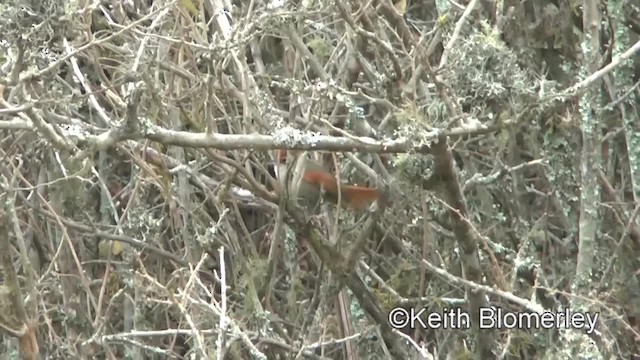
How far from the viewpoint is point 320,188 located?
89.8 inches

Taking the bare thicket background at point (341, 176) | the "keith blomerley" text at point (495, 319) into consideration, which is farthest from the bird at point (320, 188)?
the "keith blomerley" text at point (495, 319)

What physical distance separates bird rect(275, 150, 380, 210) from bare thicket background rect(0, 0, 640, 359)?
0.04 meters

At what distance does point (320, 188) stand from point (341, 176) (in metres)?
0.18

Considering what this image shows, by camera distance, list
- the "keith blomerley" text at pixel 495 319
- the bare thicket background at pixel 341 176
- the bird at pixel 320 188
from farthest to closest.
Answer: the bird at pixel 320 188
the "keith blomerley" text at pixel 495 319
the bare thicket background at pixel 341 176

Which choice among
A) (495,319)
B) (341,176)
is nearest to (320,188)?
(341,176)

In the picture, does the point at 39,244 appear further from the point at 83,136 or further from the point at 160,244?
the point at 83,136

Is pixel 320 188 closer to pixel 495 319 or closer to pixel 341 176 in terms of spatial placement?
pixel 341 176

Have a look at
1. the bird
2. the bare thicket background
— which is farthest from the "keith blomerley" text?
the bird

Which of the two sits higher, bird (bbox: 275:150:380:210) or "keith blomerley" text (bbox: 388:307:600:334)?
bird (bbox: 275:150:380:210)

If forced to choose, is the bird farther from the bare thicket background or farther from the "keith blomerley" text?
the "keith blomerley" text

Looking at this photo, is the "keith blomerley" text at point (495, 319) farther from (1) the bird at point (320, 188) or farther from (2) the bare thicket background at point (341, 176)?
(1) the bird at point (320, 188)

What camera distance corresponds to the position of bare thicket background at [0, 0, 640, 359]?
1848mm

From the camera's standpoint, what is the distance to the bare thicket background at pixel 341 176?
1848 millimetres

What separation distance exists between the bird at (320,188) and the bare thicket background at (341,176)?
0.04m
